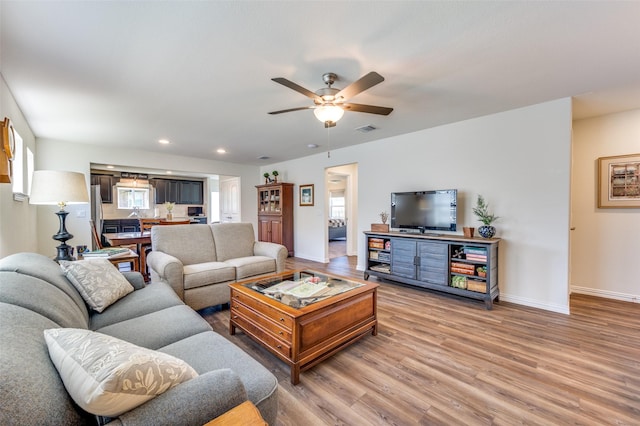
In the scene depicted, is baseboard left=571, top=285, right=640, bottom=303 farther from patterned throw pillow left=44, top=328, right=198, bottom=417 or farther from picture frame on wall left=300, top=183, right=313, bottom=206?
patterned throw pillow left=44, top=328, right=198, bottom=417

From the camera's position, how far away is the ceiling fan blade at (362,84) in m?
1.85

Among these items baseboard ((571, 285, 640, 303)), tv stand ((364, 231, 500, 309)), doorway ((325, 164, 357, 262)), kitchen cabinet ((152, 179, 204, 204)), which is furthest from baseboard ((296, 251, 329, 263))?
kitchen cabinet ((152, 179, 204, 204))

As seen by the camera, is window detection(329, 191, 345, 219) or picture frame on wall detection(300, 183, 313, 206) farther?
window detection(329, 191, 345, 219)

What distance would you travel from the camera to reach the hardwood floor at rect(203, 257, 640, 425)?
1.57 meters

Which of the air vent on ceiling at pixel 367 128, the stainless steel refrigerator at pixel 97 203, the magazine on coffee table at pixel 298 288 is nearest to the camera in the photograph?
the magazine on coffee table at pixel 298 288

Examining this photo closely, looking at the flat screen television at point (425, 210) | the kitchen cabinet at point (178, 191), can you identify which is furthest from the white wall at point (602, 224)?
the kitchen cabinet at point (178, 191)

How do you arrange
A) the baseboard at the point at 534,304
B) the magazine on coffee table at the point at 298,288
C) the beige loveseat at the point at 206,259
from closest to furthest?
the magazine on coffee table at the point at 298,288 → the beige loveseat at the point at 206,259 → the baseboard at the point at 534,304

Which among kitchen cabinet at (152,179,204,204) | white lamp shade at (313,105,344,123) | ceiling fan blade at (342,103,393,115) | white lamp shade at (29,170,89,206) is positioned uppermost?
ceiling fan blade at (342,103,393,115)

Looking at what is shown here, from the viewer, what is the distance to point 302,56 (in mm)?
2035

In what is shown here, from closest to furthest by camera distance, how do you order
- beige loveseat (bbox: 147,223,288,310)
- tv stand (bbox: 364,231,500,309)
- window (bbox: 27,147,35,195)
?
beige loveseat (bbox: 147,223,288,310)
tv stand (bbox: 364,231,500,309)
window (bbox: 27,147,35,195)

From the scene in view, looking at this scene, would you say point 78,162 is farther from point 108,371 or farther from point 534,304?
point 534,304

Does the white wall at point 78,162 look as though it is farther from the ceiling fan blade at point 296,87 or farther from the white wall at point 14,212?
the ceiling fan blade at point 296,87

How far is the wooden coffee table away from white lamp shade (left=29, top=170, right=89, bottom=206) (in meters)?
1.63

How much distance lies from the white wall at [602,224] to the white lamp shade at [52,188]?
566cm
